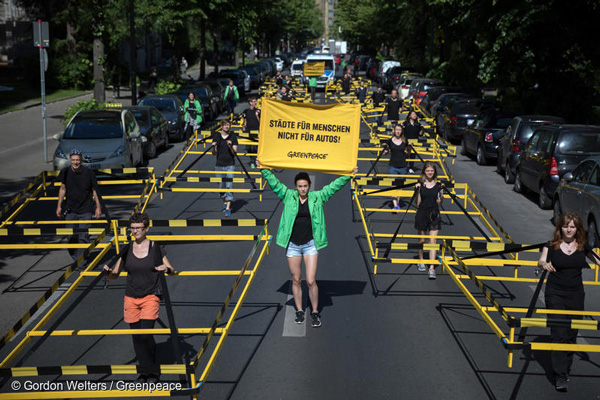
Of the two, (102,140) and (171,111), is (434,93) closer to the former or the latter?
(171,111)

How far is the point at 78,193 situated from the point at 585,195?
8415mm

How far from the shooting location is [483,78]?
2858 cm

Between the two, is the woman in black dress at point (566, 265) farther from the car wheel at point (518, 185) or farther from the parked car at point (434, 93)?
the parked car at point (434, 93)

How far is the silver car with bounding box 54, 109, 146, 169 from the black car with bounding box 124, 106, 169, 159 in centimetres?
156

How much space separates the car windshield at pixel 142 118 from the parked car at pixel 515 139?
10.7m

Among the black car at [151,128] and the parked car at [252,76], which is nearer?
the black car at [151,128]

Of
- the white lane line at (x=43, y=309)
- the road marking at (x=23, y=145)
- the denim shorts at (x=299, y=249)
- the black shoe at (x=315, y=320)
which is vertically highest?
the denim shorts at (x=299, y=249)

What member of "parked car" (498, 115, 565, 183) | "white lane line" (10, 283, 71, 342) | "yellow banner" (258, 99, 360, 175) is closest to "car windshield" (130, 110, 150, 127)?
"parked car" (498, 115, 565, 183)

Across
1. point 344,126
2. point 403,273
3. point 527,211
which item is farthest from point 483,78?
point 344,126

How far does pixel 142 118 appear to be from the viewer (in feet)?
77.5

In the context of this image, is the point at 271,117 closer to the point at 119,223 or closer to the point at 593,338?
the point at 119,223

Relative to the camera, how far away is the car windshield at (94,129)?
64.0 feet

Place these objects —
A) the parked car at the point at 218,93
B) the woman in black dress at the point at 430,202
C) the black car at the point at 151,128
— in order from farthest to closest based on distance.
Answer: the parked car at the point at 218,93
the black car at the point at 151,128
the woman in black dress at the point at 430,202

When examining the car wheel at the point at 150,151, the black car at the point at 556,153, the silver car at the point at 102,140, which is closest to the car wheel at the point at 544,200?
the black car at the point at 556,153
